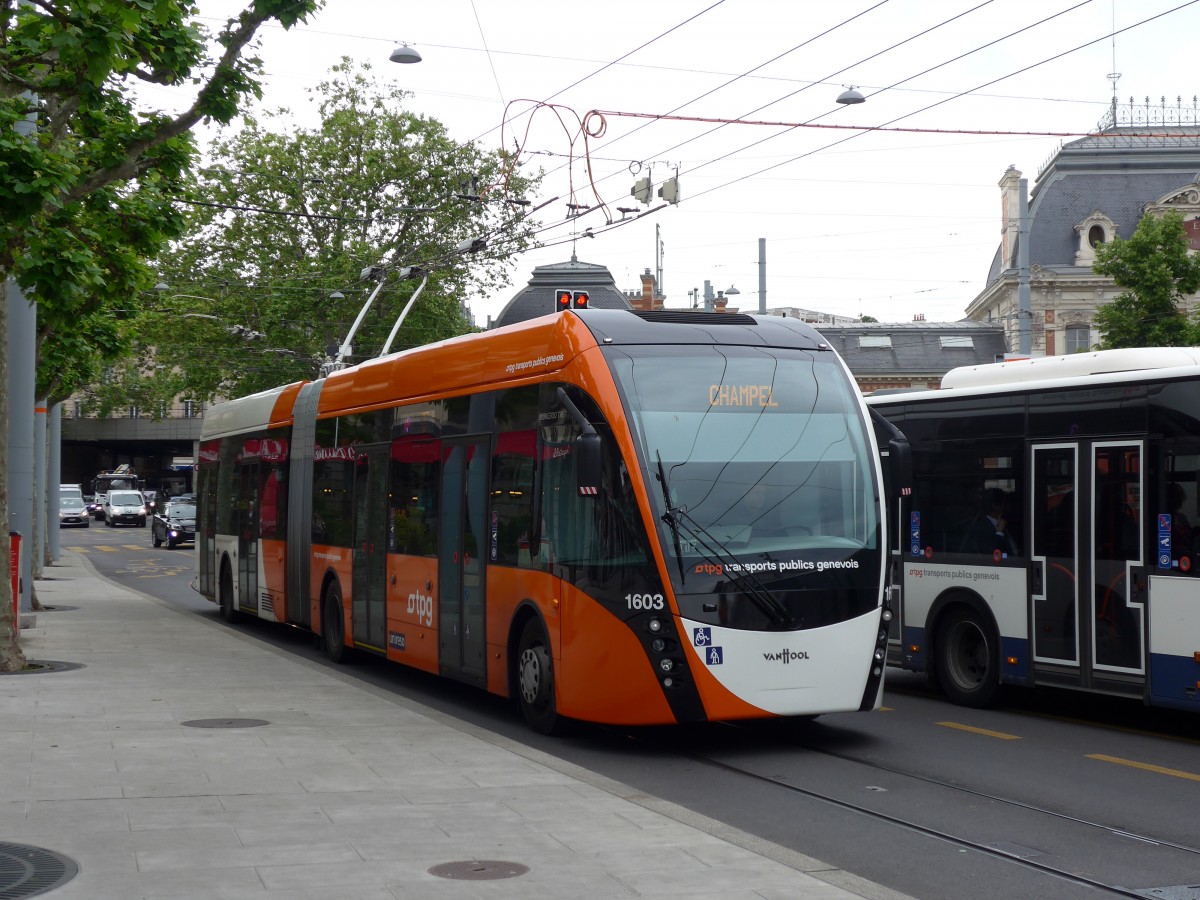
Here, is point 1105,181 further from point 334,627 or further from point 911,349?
point 334,627

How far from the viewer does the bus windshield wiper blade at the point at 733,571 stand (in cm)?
1013

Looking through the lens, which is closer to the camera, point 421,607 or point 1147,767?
→ point 1147,767

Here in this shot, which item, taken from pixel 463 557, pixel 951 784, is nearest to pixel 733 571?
pixel 951 784

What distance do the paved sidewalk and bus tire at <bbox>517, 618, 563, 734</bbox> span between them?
1.90ft

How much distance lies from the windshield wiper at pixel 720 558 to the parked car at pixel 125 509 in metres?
72.4

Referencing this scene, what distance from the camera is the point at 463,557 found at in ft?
41.6

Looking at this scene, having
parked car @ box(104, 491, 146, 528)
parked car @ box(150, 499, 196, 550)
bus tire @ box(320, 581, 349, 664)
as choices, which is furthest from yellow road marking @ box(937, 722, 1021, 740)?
parked car @ box(104, 491, 146, 528)

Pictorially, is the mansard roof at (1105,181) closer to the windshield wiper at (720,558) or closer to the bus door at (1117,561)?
the bus door at (1117,561)

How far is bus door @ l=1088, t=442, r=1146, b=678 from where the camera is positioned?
11250mm

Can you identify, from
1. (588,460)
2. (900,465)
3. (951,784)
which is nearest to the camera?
(951,784)

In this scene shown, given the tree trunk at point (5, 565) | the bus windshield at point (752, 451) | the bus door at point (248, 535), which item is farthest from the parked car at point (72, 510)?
the bus windshield at point (752, 451)

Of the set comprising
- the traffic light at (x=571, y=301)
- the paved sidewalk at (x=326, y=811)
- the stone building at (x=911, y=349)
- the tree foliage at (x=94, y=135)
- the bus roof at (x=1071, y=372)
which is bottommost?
the paved sidewalk at (x=326, y=811)

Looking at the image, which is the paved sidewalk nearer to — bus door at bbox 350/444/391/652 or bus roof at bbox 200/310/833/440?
bus door at bbox 350/444/391/652

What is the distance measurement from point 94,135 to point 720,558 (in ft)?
29.8
